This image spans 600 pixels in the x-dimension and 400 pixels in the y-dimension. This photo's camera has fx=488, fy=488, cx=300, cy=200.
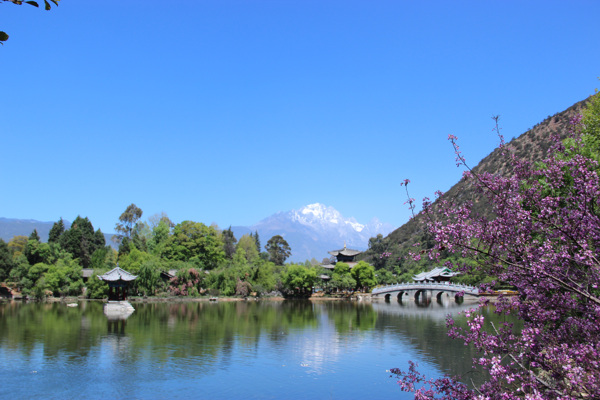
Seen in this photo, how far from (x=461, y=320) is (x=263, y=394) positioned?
21286mm

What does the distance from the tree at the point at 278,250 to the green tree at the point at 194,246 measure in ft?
97.1

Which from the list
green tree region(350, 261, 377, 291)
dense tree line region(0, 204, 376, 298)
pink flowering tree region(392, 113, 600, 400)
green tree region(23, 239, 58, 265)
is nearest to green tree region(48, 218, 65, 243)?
dense tree line region(0, 204, 376, 298)

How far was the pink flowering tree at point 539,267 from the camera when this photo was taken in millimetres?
5461

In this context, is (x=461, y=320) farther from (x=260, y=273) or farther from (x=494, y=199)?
(x=260, y=273)

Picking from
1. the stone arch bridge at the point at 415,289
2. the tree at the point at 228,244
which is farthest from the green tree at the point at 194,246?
the tree at the point at 228,244

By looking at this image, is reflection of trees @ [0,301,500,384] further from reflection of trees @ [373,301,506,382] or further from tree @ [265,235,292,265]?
tree @ [265,235,292,265]

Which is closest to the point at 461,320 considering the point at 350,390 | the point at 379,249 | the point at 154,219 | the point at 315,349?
the point at 315,349

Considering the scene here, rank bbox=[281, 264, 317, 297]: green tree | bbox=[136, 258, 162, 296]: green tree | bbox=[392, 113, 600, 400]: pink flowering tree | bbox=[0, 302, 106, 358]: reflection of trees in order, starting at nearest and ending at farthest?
bbox=[392, 113, 600, 400]: pink flowering tree → bbox=[0, 302, 106, 358]: reflection of trees → bbox=[136, 258, 162, 296]: green tree → bbox=[281, 264, 317, 297]: green tree

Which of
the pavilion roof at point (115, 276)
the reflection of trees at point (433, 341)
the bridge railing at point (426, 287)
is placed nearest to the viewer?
the reflection of trees at point (433, 341)

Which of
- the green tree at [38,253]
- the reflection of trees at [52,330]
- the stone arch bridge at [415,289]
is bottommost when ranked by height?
the reflection of trees at [52,330]

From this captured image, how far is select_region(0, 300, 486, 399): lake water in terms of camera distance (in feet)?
49.9

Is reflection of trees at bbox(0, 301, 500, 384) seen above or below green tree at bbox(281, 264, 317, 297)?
below

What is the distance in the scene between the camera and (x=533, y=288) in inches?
253

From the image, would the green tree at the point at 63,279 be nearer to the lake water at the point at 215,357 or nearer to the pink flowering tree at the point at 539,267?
the lake water at the point at 215,357
